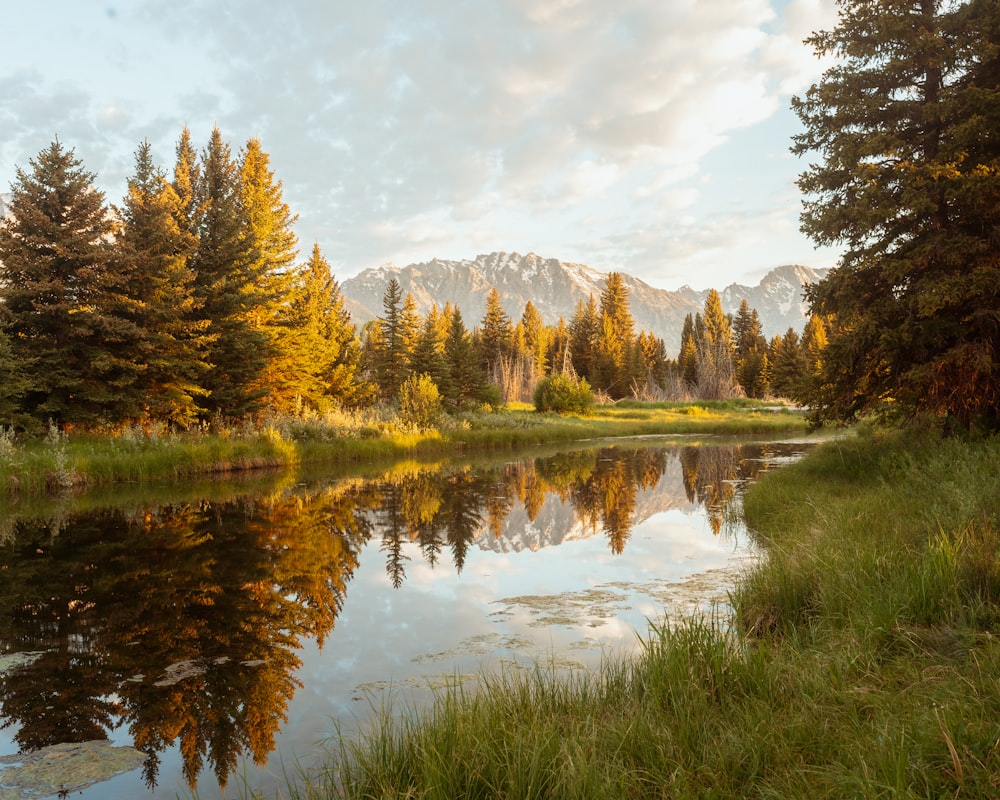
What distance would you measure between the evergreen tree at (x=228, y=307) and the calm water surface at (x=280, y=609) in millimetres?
9432

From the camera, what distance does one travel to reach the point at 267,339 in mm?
22672

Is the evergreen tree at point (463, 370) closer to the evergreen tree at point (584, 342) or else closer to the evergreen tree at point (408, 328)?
the evergreen tree at point (408, 328)

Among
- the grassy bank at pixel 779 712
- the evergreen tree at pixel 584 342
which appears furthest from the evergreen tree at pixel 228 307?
the evergreen tree at pixel 584 342

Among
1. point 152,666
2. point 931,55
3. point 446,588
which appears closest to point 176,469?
point 446,588

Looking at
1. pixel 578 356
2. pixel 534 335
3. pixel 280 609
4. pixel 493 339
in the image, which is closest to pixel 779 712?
pixel 280 609

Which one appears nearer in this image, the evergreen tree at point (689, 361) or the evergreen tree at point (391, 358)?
the evergreen tree at point (391, 358)

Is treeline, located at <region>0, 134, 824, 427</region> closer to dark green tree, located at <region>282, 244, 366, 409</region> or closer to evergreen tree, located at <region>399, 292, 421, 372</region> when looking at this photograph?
dark green tree, located at <region>282, 244, 366, 409</region>

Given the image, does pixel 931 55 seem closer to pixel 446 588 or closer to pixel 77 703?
pixel 446 588

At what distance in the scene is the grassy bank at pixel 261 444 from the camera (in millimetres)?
14195

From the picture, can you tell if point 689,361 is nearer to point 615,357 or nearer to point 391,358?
point 615,357

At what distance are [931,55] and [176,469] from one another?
60.0 ft

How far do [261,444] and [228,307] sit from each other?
577 cm

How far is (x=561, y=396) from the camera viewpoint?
1754 inches

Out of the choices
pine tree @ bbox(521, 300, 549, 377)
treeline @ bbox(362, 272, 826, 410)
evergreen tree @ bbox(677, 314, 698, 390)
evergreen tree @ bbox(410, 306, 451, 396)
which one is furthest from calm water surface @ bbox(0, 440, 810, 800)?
pine tree @ bbox(521, 300, 549, 377)
